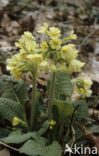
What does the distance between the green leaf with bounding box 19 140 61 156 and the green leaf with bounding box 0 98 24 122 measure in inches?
17.3

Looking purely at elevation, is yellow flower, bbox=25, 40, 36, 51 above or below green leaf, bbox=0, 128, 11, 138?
above

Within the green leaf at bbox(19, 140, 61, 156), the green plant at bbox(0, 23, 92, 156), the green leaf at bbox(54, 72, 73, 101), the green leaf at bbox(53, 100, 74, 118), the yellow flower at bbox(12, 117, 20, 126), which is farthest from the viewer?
the green leaf at bbox(54, 72, 73, 101)

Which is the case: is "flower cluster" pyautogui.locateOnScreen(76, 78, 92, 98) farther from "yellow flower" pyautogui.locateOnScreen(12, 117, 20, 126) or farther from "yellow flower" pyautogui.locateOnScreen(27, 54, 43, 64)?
"yellow flower" pyautogui.locateOnScreen(12, 117, 20, 126)

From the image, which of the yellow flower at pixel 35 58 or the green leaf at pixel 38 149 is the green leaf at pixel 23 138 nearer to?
the green leaf at pixel 38 149

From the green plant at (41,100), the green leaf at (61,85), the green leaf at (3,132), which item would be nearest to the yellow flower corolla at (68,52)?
the green plant at (41,100)

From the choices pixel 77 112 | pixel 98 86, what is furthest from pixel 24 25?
pixel 77 112

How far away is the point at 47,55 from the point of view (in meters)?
1.73

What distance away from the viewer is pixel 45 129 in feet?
6.07

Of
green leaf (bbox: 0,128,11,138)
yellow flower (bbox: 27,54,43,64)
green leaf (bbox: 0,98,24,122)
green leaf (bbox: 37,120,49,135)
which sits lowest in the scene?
green leaf (bbox: 0,128,11,138)

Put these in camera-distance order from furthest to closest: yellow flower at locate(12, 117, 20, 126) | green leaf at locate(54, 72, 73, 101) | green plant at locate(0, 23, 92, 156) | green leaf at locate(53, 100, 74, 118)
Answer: green leaf at locate(54, 72, 73, 101)
yellow flower at locate(12, 117, 20, 126)
green leaf at locate(53, 100, 74, 118)
green plant at locate(0, 23, 92, 156)

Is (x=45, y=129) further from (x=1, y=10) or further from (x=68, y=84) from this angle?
(x=1, y=10)

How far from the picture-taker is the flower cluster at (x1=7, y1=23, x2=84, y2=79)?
1.66 m

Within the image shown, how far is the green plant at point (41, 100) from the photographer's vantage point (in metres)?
1.67

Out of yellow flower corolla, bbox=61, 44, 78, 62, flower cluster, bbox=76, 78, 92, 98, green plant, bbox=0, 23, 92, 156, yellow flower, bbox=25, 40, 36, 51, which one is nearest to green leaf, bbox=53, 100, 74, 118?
green plant, bbox=0, 23, 92, 156
